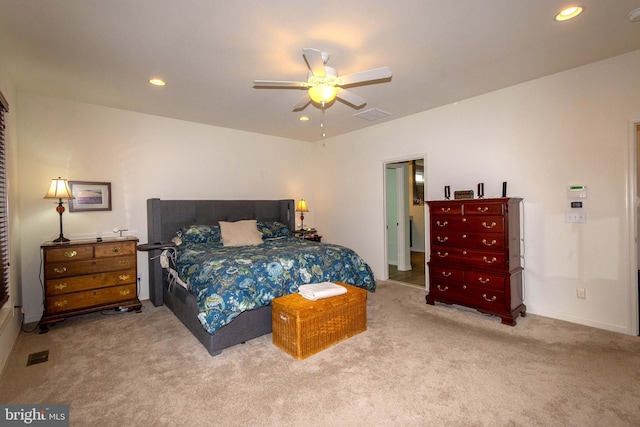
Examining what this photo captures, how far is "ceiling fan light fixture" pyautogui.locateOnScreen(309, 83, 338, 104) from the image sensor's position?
2.47 metres

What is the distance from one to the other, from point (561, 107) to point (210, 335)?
4.14 m

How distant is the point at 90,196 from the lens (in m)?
3.80

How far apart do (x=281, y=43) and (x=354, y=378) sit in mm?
2702

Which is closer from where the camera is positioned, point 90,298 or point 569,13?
point 569,13

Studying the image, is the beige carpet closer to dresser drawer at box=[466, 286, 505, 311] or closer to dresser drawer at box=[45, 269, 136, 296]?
dresser drawer at box=[466, 286, 505, 311]

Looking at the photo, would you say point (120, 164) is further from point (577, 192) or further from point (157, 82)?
point (577, 192)

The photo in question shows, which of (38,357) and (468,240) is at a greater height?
(468,240)

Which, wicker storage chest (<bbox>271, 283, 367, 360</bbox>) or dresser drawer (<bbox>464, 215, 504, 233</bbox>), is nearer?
wicker storage chest (<bbox>271, 283, 367, 360</bbox>)

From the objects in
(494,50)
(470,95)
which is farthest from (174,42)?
(470,95)

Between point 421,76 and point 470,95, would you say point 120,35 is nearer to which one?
point 421,76

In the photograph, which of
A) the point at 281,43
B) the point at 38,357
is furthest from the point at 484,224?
the point at 38,357

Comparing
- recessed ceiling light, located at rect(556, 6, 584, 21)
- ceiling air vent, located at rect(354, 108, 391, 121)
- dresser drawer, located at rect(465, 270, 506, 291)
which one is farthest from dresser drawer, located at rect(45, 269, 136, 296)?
recessed ceiling light, located at rect(556, 6, 584, 21)

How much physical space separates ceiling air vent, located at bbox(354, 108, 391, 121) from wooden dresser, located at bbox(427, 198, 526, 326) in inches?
60.1

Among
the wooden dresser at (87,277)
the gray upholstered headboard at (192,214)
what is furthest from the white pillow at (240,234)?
the wooden dresser at (87,277)
